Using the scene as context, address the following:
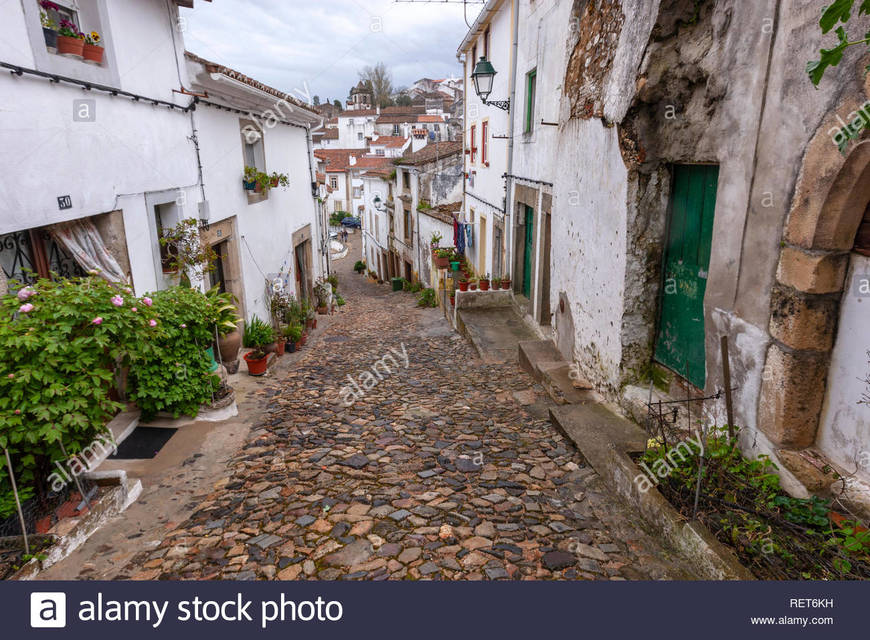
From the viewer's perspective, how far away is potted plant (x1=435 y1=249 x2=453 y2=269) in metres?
15.4

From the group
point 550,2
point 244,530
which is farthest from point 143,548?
point 550,2

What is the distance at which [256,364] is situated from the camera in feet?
27.2

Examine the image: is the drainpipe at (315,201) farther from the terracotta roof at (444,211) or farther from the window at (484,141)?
the window at (484,141)

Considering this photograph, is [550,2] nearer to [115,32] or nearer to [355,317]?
[115,32]

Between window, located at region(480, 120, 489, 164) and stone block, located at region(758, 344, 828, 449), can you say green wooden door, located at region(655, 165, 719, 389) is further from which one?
window, located at region(480, 120, 489, 164)

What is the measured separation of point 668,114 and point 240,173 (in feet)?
25.3

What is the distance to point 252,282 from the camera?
1009 cm

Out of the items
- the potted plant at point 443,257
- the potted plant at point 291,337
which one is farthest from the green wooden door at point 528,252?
the potted plant at point 291,337

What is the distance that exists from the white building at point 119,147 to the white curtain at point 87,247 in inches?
0.8

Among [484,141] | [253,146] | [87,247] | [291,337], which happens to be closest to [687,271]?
Answer: [87,247]

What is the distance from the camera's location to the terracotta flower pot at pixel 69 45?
4875mm

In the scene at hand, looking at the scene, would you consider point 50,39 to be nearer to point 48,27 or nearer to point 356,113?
point 48,27

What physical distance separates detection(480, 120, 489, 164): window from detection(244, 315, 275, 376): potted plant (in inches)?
302

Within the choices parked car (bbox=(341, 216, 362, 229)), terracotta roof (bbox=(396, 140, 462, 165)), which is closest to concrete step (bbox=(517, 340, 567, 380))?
terracotta roof (bbox=(396, 140, 462, 165))
